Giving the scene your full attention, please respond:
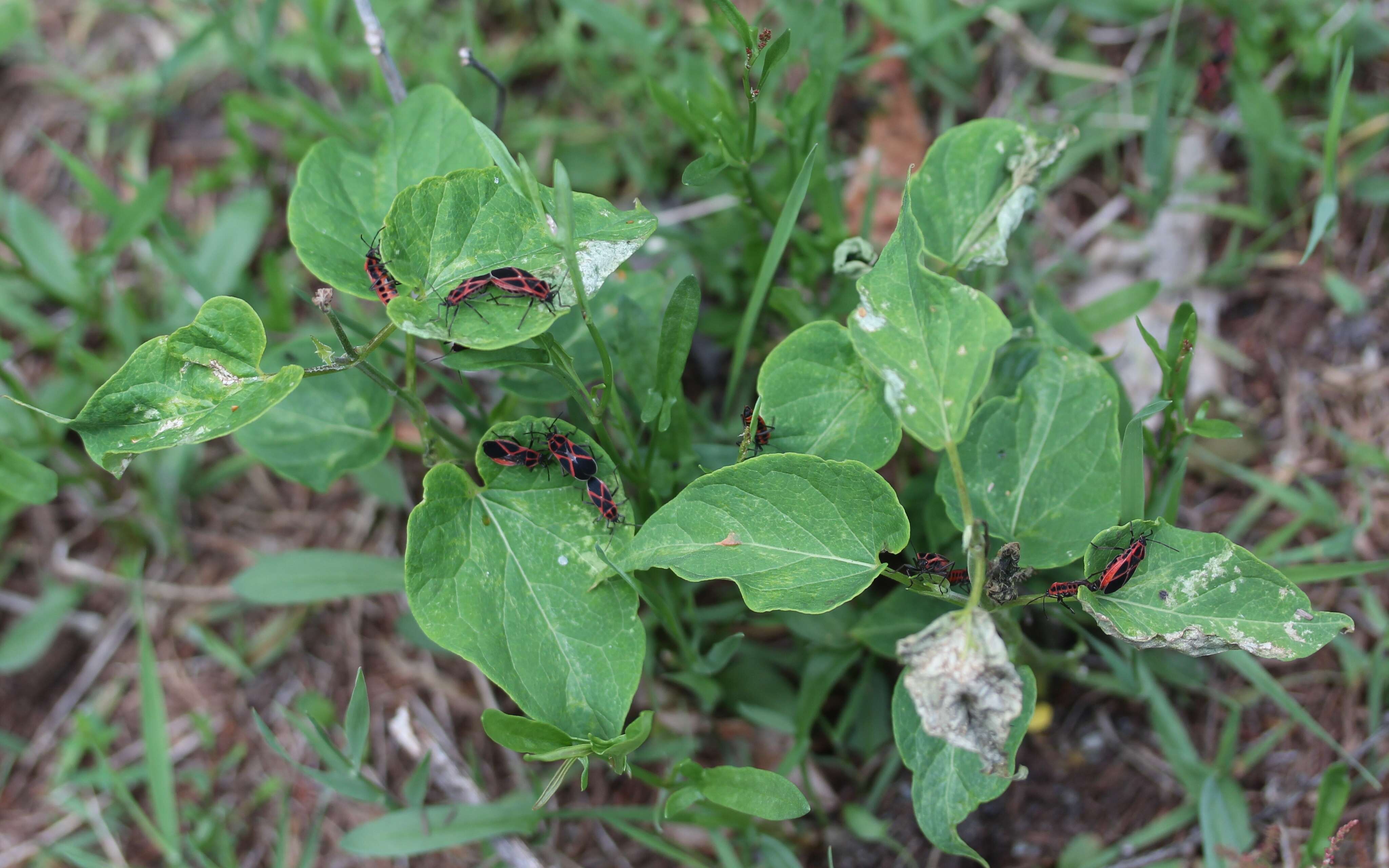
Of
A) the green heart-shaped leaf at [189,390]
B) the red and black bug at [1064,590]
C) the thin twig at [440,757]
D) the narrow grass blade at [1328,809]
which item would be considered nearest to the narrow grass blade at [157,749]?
the thin twig at [440,757]

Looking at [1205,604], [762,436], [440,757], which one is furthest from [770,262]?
[440,757]

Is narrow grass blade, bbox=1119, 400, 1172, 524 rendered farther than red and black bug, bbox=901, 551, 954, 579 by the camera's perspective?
Yes

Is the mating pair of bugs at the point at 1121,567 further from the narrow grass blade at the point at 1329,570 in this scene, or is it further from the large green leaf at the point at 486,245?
the large green leaf at the point at 486,245

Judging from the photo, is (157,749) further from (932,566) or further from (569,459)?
(932,566)

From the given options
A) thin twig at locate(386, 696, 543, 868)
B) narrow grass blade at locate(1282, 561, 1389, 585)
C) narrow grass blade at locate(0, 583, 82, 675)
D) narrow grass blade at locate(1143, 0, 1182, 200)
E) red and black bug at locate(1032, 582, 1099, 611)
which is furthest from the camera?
narrow grass blade at locate(0, 583, 82, 675)

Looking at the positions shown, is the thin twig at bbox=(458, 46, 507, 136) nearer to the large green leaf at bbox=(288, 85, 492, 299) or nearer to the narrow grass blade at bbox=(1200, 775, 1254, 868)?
the large green leaf at bbox=(288, 85, 492, 299)

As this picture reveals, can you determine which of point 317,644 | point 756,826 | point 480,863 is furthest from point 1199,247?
point 317,644

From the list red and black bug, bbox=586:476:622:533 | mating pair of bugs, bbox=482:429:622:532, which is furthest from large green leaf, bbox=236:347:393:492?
red and black bug, bbox=586:476:622:533
